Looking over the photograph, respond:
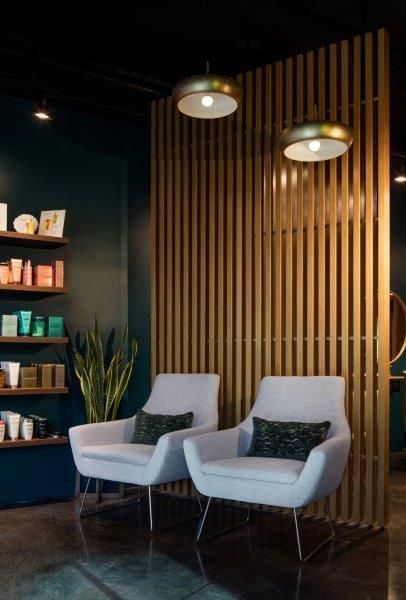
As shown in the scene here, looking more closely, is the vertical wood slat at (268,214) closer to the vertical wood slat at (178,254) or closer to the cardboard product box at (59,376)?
the vertical wood slat at (178,254)

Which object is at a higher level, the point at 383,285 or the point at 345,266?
the point at 345,266

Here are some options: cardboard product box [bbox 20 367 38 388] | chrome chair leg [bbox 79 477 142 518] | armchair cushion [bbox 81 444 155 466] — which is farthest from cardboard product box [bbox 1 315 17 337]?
chrome chair leg [bbox 79 477 142 518]

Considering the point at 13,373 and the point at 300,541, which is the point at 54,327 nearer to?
the point at 13,373

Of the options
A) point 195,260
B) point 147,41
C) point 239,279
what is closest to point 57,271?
point 195,260

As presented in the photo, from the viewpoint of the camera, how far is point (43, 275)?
17.1 ft

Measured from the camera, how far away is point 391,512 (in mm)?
4652

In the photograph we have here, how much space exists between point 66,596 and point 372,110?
3365 mm

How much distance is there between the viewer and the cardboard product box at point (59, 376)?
207 inches

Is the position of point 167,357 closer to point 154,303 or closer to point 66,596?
point 154,303

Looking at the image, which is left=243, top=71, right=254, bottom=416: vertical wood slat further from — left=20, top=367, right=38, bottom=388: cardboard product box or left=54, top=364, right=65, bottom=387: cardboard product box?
left=20, top=367, right=38, bottom=388: cardboard product box

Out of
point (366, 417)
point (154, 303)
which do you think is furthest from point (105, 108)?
point (366, 417)

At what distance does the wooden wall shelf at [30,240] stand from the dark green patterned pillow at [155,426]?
1.54 m

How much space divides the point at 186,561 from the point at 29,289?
2.44 m

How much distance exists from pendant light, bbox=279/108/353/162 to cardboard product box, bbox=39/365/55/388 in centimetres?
246
